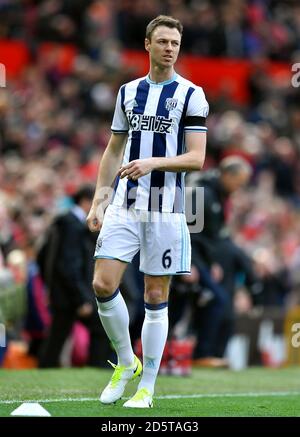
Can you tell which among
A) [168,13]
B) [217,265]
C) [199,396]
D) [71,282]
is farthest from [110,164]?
[168,13]

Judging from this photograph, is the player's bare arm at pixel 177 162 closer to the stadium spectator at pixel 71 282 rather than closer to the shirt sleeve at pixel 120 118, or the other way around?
the shirt sleeve at pixel 120 118

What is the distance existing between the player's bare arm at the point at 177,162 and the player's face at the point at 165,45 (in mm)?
528

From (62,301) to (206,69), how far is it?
39.2ft

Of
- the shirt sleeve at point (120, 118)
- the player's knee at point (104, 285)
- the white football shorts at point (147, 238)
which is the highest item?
the shirt sleeve at point (120, 118)

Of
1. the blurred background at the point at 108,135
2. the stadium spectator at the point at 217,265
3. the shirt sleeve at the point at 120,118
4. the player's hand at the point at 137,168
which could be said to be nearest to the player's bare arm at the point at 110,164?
the shirt sleeve at the point at 120,118

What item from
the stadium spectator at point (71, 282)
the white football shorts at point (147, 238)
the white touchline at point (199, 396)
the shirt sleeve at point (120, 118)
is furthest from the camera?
the stadium spectator at point (71, 282)

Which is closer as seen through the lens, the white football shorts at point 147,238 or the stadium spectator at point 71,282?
the white football shorts at point 147,238

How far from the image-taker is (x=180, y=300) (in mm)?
13742

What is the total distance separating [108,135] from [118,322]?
11.8 metres

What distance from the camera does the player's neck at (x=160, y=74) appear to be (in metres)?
8.37

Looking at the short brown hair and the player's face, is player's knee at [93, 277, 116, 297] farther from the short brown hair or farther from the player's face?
the short brown hair

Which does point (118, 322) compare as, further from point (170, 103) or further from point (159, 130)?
point (170, 103)

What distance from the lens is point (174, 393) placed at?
9945 millimetres

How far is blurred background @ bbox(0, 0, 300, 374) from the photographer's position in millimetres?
13750
